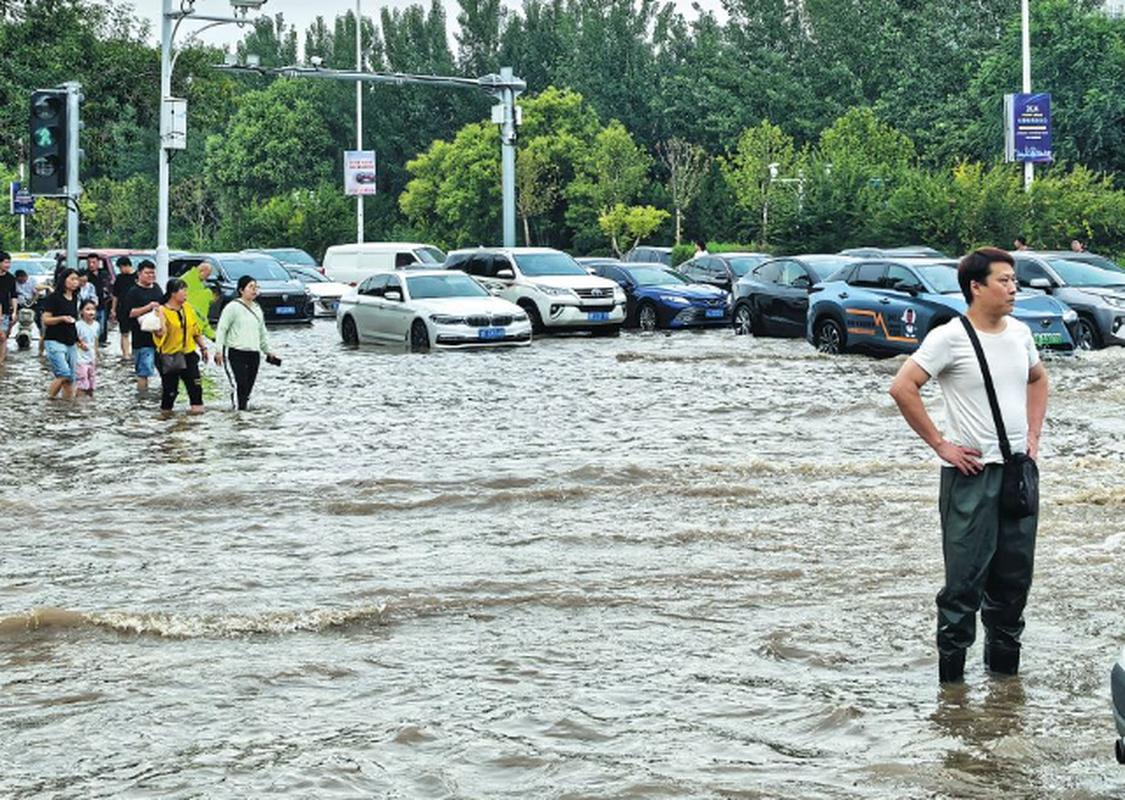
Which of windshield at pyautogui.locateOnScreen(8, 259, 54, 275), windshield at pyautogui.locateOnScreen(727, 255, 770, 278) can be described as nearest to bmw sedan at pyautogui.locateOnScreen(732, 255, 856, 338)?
windshield at pyautogui.locateOnScreen(727, 255, 770, 278)

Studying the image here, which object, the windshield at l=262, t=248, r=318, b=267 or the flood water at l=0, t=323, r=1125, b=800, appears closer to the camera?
the flood water at l=0, t=323, r=1125, b=800

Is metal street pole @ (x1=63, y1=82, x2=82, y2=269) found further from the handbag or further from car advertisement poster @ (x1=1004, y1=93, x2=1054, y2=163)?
car advertisement poster @ (x1=1004, y1=93, x2=1054, y2=163)

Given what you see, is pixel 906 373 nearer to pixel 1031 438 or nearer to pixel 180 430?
pixel 1031 438

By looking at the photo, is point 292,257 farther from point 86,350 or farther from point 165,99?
point 86,350

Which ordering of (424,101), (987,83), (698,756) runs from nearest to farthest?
(698,756) → (987,83) → (424,101)

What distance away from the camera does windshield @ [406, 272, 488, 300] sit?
32.6m

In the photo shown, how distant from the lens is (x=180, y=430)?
19078mm

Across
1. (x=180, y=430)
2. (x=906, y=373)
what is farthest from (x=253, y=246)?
(x=906, y=373)

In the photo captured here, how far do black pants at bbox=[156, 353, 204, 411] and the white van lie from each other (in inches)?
1046

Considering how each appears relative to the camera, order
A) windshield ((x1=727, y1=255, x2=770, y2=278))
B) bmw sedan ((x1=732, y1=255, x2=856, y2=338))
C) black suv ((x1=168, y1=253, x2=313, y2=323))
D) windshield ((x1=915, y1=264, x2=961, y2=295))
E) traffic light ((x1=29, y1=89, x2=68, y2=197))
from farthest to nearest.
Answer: black suv ((x1=168, y1=253, x2=313, y2=323)), windshield ((x1=727, y1=255, x2=770, y2=278)), bmw sedan ((x1=732, y1=255, x2=856, y2=338)), windshield ((x1=915, y1=264, x2=961, y2=295)), traffic light ((x1=29, y1=89, x2=68, y2=197))

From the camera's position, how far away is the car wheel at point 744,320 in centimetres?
3362

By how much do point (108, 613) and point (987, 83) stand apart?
210ft

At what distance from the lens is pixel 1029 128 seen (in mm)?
44656

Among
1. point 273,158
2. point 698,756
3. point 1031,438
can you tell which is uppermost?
point 273,158
